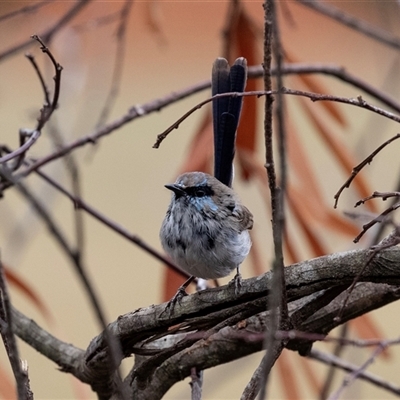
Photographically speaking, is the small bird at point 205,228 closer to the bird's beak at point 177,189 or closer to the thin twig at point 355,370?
the bird's beak at point 177,189

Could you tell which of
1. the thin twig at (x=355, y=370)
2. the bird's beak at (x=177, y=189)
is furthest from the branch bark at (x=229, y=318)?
the bird's beak at (x=177, y=189)

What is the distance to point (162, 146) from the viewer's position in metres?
9.17

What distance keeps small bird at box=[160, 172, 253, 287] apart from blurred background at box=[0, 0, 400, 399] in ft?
0.25

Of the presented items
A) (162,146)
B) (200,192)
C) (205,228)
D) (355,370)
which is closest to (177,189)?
(200,192)

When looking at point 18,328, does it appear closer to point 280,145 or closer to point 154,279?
point 280,145

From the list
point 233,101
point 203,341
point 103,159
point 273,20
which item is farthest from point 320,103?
point 103,159

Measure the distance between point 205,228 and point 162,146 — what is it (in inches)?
275

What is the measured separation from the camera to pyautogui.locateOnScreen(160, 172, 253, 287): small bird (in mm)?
2141

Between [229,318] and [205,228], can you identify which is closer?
[229,318]

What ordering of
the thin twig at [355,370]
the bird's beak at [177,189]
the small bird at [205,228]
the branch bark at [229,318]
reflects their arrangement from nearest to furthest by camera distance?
the branch bark at [229,318]
the thin twig at [355,370]
the small bird at [205,228]
the bird's beak at [177,189]

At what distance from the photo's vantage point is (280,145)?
857 mm

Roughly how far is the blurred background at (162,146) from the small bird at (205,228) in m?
0.08

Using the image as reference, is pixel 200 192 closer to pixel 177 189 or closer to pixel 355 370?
pixel 177 189

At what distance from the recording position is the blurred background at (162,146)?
90.1 inches
